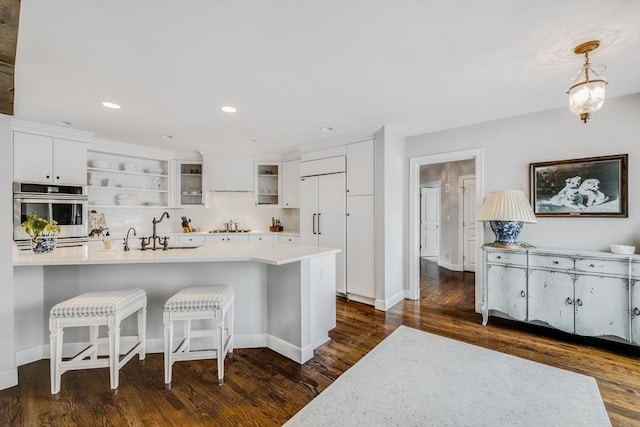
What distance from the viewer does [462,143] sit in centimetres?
362

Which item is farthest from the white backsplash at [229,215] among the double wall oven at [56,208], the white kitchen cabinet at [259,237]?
the double wall oven at [56,208]

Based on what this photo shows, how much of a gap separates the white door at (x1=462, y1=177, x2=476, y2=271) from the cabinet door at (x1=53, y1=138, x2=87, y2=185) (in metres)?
6.89

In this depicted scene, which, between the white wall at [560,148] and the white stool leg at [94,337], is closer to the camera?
the white stool leg at [94,337]

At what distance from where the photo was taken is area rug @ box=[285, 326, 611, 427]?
168cm

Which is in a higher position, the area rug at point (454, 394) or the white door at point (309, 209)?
the white door at point (309, 209)

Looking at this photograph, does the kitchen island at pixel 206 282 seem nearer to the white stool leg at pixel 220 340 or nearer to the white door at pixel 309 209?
the white stool leg at pixel 220 340

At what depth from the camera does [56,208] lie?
361cm

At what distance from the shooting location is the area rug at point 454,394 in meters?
1.68

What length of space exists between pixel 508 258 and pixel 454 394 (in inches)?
70.2

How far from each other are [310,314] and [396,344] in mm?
974

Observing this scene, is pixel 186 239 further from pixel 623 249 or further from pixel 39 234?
pixel 623 249

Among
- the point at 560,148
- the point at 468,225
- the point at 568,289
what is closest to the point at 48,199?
the point at 568,289

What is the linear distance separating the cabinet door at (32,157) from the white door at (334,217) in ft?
12.3

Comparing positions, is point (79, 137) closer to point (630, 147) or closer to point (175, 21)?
point (175, 21)
